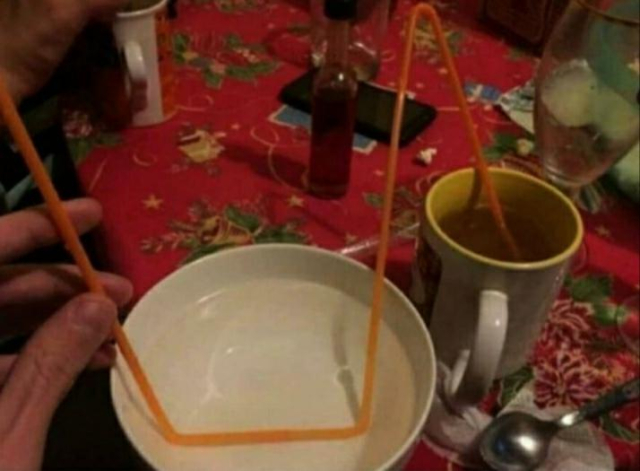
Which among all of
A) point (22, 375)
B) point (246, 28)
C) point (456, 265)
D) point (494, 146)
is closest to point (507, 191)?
point (456, 265)

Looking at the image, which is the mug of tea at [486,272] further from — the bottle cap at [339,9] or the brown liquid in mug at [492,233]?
the bottle cap at [339,9]

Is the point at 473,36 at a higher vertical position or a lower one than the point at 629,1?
lower

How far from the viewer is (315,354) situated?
0.49 meters

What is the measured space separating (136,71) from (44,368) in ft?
1.03

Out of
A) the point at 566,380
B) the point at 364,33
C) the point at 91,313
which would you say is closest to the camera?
the point at 91,313

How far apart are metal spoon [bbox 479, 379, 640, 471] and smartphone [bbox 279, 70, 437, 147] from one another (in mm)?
285

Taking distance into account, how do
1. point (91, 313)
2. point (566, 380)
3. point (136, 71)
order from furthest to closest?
point (136, 71) < point (566, 380) < point (91, 313)

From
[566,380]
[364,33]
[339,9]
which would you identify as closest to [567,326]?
[566,380]

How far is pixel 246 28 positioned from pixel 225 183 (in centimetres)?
24

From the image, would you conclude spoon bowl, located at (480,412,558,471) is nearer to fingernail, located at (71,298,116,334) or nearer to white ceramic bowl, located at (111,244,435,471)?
white ceramic bowl, located at (111,244,435,471)

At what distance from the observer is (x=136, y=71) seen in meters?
0.67

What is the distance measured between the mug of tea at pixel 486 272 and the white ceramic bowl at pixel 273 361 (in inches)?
1.1

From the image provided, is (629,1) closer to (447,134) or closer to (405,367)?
(447,134)

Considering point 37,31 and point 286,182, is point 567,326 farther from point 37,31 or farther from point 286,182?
point 37,31
